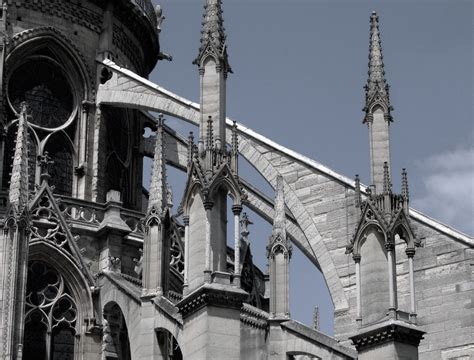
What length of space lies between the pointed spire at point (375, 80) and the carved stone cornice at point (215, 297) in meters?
5.18

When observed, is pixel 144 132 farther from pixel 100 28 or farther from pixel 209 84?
pixel 209 84

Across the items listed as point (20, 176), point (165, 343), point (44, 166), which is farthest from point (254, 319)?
point (44, 166)

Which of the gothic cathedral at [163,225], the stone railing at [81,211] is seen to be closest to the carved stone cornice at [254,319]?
the gothic cathedral at [163,225]

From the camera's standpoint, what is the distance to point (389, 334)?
24906 mm

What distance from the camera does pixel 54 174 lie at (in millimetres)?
36875

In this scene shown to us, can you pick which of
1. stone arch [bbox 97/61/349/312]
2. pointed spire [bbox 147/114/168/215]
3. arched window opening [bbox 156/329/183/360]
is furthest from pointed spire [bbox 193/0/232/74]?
stone arch [bbox 97/61/349/312]

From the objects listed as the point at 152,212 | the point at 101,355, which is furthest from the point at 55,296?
the point at 152,212

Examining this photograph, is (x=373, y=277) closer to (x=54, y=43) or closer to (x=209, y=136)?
(x=209, y=136)

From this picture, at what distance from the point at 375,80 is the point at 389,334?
535cm

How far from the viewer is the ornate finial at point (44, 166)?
3262cm

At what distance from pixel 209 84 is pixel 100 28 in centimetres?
1323

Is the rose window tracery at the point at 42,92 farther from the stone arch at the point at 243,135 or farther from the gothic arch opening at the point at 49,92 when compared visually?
the stone arch at the point at 243,135

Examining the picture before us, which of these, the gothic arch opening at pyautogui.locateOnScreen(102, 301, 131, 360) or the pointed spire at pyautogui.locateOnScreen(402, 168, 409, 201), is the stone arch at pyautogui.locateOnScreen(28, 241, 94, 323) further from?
the pointed spire at pyautogui.locateOnScreen(402, 168, 409, 201)

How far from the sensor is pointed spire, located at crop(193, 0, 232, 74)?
1045 inches
